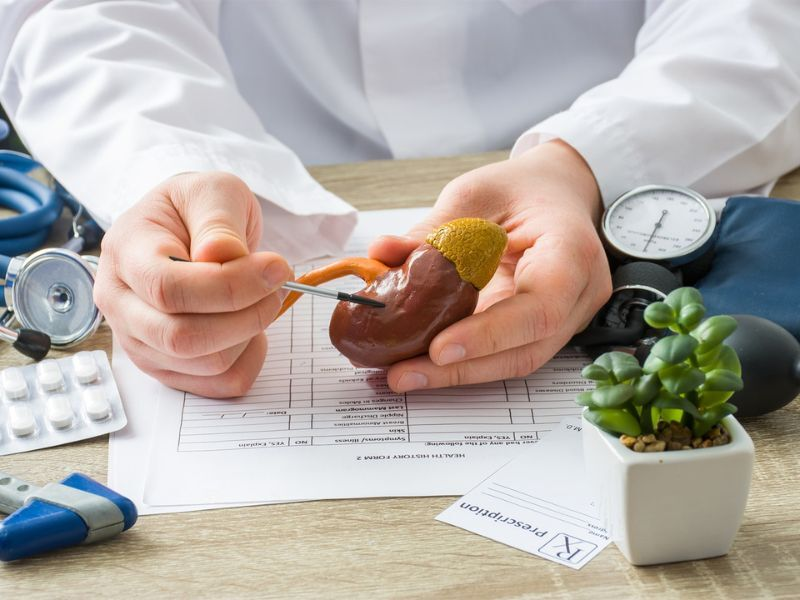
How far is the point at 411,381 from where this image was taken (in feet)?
2.36

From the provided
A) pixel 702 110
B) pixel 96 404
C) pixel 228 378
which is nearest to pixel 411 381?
pixel 228 378

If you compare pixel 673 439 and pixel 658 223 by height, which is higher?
pixel 673 439

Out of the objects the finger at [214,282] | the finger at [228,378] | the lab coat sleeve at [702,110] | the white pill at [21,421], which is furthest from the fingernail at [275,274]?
the lab coat sleeve at [702,110]

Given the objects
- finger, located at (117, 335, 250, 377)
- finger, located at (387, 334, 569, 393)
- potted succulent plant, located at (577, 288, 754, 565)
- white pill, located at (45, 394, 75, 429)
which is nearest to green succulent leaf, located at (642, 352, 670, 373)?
potted succulent plant, located at (577, 288, 754, 565)

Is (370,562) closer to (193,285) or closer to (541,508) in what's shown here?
(541,508)

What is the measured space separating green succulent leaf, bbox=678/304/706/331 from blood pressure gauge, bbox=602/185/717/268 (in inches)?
13.6

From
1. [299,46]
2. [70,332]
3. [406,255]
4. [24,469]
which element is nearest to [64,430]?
[24,469]

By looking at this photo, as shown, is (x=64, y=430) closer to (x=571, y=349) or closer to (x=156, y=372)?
(x=156, y=372)

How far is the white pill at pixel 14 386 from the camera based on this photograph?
0.74 m

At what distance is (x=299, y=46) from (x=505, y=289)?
62 centimetres

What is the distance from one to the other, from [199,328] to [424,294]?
17 centimetres

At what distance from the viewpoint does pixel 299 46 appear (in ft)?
4.16

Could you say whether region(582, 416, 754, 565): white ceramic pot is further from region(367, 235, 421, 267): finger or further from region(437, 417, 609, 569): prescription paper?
region(367, 235, 421, 267): finger

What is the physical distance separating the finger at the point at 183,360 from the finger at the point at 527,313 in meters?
0.16
